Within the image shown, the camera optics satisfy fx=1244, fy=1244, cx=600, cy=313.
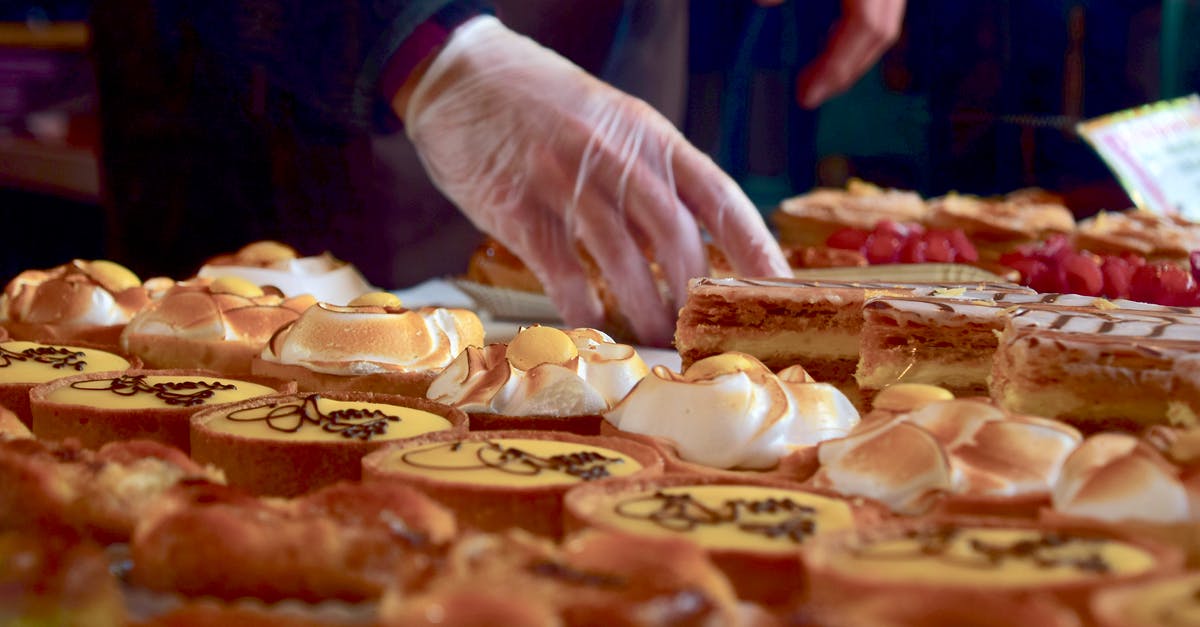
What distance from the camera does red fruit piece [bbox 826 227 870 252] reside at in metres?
3.78

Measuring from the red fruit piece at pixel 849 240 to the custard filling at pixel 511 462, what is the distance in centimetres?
222

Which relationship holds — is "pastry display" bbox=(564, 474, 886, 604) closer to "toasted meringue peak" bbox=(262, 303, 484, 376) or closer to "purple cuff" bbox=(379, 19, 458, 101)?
"toasted meringue peak" bbox=(262, 303, 484, 376)

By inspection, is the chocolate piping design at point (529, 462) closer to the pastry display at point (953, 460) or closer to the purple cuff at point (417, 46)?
the pastry display at point (953, 460)

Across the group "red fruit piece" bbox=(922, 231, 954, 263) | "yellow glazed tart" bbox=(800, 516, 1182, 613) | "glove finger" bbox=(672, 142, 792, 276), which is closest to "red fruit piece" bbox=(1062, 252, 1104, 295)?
"red fruit piece" bbox=(922, 231, 954, 263)

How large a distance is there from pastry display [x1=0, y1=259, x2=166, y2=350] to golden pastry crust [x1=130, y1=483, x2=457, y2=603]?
1.40 m

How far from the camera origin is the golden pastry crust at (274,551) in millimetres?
1140

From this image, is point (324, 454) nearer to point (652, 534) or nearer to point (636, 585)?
point (652, 534)

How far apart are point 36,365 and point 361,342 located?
57cm

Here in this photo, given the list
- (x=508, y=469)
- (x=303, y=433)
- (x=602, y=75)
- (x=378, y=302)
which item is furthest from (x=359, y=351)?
(x=602, y=75)

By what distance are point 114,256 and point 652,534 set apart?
385cm

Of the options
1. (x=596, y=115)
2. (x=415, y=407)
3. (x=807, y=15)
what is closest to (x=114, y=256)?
(x=596, y=115)

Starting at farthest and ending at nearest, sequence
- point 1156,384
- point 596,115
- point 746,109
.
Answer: point 746,109 < point 596,115 < point 1156,384

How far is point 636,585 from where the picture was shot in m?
1.04

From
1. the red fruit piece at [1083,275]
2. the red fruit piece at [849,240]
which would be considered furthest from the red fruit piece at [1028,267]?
the red fruit piece at [849,240]
